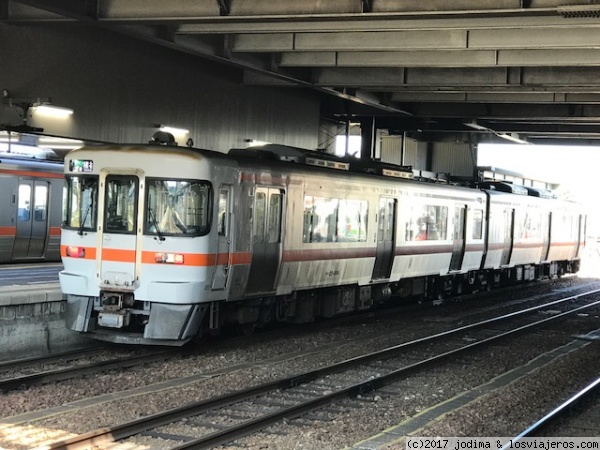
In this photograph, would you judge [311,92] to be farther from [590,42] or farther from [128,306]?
[128,306]

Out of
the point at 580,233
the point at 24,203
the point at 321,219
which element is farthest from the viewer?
the point at 580,233

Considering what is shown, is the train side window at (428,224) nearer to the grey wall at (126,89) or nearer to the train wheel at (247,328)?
the train wheel at (247,328)

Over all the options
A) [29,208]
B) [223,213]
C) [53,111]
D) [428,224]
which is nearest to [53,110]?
[53,111]

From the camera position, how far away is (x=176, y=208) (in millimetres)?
11031

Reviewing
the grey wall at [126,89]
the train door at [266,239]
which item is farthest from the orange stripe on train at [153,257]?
the grey wall at [126,89]

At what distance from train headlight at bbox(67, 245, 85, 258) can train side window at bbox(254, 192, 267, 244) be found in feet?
8.40

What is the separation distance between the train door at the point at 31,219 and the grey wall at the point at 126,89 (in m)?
1.92

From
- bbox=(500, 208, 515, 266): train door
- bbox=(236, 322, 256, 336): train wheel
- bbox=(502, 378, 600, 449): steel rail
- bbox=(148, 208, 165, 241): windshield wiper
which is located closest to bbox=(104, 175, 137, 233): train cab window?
bbox=(148, 208, 165, 241): windshield wiper

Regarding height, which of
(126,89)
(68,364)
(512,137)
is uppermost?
(512,137)

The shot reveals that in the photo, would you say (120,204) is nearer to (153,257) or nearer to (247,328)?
(153,257)

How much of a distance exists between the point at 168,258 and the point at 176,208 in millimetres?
706

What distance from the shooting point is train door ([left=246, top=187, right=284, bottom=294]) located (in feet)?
39.7

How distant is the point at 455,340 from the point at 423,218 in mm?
4469

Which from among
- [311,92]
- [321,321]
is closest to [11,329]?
[321,321]
